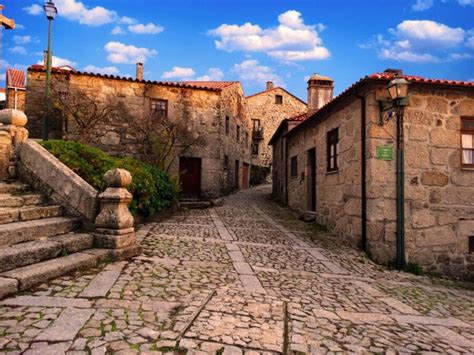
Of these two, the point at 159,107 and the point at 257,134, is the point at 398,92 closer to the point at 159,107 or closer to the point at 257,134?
the point at 159,107

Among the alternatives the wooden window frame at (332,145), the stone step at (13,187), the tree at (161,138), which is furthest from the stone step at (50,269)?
the tree at (161,138)

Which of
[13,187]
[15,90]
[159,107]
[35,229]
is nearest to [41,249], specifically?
[35,229]

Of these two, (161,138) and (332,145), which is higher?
(161,138)

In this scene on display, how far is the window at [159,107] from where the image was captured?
12.9 m

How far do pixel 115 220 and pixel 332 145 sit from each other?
634 centimetres

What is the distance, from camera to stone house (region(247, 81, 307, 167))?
27375 mm

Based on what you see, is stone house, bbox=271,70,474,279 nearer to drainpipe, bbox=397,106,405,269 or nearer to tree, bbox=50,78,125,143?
drainpipe, bbox=397,106,405,269

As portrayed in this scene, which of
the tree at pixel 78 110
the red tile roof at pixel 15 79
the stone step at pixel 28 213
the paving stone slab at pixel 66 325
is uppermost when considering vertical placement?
the red tile roof at pixel 15 79

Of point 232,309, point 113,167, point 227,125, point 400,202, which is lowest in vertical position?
point 232,309

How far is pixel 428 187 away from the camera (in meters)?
6.45

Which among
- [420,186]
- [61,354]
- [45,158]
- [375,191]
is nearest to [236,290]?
[61,354]

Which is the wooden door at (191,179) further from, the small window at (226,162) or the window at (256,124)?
the window at (256,124)

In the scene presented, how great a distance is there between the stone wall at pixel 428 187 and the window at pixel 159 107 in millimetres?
9051

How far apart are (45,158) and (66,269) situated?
7.38 ft
